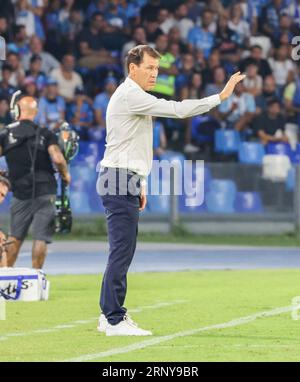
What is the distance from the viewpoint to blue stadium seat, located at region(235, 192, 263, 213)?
25969mm

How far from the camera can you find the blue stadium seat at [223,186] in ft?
84.7

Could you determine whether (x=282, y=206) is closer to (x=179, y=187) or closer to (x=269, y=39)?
(x=179, y=187)

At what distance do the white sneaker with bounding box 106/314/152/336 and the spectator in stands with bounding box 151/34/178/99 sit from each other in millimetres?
15625

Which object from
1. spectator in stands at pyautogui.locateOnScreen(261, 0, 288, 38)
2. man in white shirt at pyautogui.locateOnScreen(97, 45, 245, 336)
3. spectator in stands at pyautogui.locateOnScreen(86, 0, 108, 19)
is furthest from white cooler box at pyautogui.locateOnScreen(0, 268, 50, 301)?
spectator in stands at pyautogui.locateOnScreen(261, 0, 288, 38)

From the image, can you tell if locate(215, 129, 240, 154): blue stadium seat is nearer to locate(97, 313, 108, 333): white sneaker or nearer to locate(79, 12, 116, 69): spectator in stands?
locate(79, 12, 116, 69): spectator in stands

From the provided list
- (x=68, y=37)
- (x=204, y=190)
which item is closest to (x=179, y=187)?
(x=204, y=190)

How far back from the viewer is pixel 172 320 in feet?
44.5

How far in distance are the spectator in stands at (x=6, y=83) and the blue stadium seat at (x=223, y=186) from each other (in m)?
3.97

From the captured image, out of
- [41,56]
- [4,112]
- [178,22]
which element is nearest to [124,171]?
[4,112]

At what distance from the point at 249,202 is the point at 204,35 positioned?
17.6 feet

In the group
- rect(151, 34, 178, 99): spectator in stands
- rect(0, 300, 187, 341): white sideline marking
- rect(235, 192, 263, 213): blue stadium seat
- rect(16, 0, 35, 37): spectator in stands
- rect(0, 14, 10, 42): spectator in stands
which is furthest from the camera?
rect(16, 0, 35, 37): spectator in stands

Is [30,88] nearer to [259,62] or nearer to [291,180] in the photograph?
[291,180]

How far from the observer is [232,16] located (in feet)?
101

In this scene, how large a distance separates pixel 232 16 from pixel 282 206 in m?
5.69
